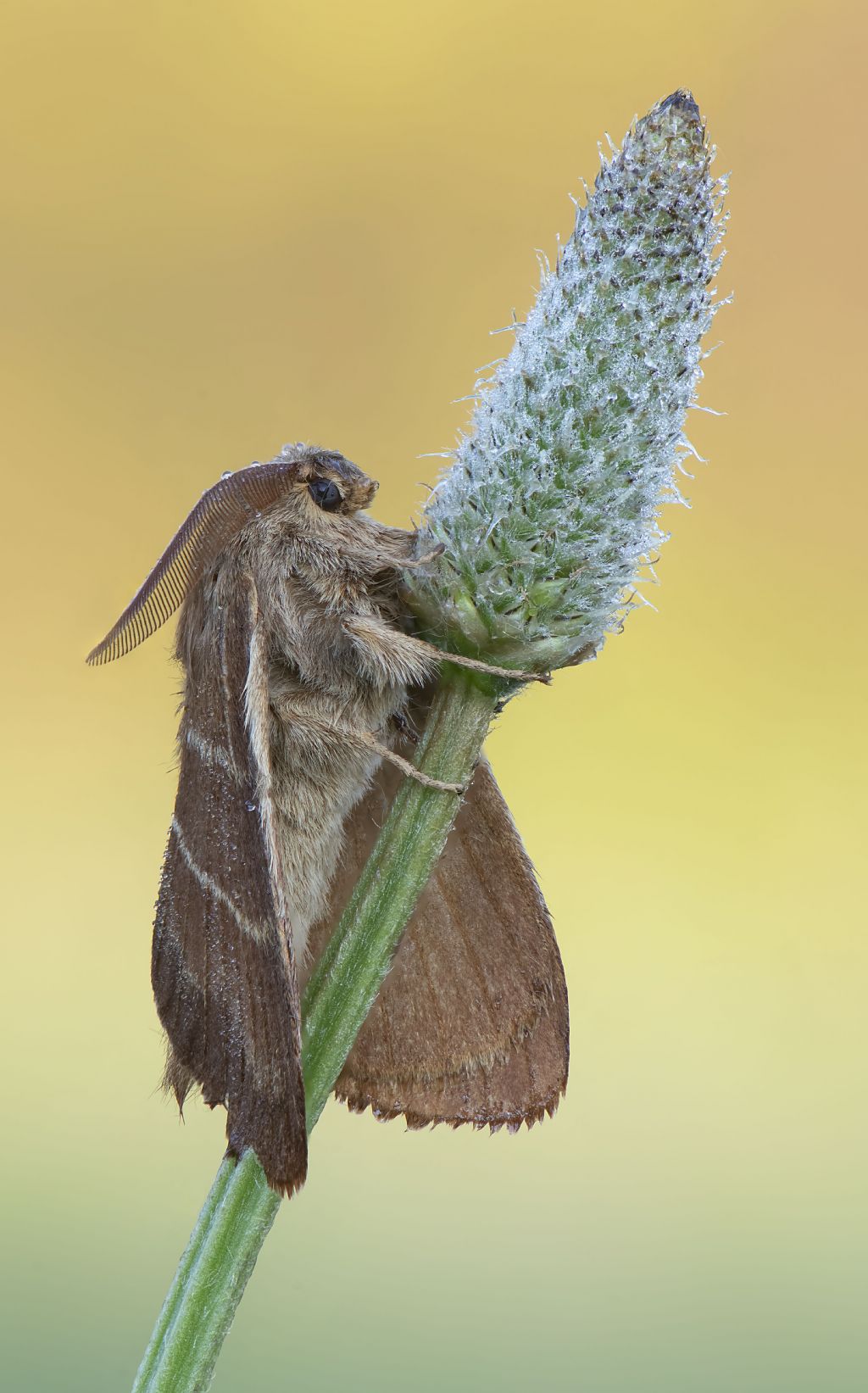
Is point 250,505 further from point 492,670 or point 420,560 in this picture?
point 492,670

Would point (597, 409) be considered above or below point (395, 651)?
above

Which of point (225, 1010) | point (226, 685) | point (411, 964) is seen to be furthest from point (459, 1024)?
point (226, 685)

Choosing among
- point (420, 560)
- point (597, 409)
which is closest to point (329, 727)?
point (420, 560)

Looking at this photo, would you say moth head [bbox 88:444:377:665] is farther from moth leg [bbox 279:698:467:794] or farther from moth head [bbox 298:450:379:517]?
moth leg [bbox 279:698:467:794]

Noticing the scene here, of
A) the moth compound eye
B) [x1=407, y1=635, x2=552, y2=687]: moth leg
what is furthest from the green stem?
the moth compound eye

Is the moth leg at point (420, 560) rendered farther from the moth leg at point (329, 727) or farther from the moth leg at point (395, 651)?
the moth leg at point (329, 727)

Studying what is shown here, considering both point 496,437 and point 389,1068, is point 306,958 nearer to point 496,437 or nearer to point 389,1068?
point 389,1068
